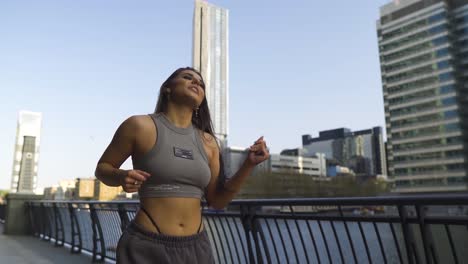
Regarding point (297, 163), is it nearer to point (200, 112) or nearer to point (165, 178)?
point (200, 112)

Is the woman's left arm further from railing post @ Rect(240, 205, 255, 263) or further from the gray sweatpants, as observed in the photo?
railing post @ Rect(240, 205, 255, 263)

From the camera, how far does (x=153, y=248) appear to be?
1512 millimetres

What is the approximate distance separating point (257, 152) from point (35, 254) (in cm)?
778

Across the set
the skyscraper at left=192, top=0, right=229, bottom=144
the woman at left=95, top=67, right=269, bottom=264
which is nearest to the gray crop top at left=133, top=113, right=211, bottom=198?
the woman at left=95, top=67, right=269, bottom=264

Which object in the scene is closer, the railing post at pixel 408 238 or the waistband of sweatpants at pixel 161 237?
the waistband of sweatpants at pixel 161 237

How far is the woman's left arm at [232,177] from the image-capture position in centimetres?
178

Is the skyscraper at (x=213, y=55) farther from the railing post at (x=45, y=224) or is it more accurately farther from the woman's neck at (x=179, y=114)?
the woman's neck at (x=179, y=114)

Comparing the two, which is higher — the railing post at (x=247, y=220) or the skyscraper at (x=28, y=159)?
the skyscraper at (x=28, y=159)

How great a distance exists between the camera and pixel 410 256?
259 cm

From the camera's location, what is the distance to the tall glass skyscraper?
A: 74.4 m

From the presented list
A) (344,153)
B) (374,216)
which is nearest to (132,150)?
(374,216)

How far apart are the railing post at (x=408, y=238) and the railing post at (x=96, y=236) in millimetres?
5765

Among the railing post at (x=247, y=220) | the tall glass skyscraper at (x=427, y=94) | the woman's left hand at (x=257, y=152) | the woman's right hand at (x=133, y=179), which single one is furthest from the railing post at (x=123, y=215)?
the tall glass skyscraper at (x=427, y=94)

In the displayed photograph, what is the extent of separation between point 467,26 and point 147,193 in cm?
9331
